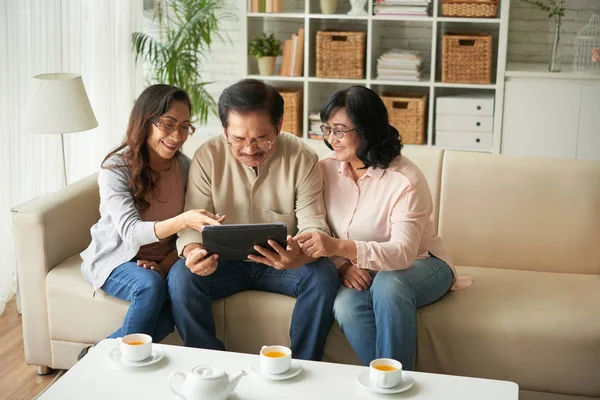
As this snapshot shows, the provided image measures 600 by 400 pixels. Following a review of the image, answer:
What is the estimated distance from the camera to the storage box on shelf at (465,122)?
4652mm

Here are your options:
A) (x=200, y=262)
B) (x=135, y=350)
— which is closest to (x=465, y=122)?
(x=200, y=262)

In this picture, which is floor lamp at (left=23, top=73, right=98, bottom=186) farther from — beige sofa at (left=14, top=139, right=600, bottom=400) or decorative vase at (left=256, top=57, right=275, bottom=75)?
decorative vase at (left=256, top=57, right=275, bottom=75)

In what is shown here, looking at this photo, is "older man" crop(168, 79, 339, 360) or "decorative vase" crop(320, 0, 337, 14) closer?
"older man" crop(168, 79, 339, 360)

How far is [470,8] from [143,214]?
2.51 m

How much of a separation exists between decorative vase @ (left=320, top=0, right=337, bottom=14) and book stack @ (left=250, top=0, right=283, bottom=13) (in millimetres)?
247

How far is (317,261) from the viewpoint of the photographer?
2.67 meters

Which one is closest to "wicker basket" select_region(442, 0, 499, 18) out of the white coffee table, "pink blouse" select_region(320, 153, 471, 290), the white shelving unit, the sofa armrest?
the white shelving unit

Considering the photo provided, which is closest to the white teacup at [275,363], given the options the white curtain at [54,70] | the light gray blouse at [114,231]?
the light gray blouse at [114,231]

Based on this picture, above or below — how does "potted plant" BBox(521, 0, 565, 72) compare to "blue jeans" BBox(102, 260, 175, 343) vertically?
above

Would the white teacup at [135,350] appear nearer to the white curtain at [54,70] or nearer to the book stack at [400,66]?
the white curtain at [54,70]

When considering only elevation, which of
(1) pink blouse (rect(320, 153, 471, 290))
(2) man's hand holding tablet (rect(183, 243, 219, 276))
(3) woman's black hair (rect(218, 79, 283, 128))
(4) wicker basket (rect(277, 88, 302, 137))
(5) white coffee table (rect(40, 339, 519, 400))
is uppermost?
(3) woman's black hair (rect(218, 79, 283, 128))

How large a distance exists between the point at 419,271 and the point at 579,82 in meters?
2.34

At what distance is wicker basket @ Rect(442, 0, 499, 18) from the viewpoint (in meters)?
4.47

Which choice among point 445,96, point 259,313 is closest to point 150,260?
point 259,313
